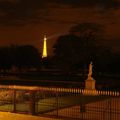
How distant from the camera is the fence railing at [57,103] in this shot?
18203mm

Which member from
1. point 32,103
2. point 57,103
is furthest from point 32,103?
point 57,103

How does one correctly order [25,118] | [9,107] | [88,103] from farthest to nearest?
[88,103] → [9,107] → [25,118]

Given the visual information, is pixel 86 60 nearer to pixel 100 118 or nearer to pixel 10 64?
pixel 10 64

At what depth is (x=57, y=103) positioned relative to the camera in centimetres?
1877

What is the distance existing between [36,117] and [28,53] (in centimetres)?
9128

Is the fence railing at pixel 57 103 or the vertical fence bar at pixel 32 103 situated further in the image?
the vertical fence bar at pixel 32 103

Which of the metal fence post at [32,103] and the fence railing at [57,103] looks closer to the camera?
the fence railing at [57,103]

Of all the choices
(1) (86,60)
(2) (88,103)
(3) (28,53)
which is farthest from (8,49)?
(2) (88,103)

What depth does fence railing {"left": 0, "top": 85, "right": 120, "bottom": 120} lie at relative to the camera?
18.2 m

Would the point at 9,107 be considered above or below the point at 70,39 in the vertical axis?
below

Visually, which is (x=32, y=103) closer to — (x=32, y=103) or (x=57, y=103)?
(x=32, y=103)

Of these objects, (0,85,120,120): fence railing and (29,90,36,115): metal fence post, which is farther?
(29,90,36,115): metal fence post

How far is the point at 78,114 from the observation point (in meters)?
19.1

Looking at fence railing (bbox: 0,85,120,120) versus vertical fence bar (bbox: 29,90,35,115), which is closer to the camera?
fence railing (bbox: 0,85,120,120)
